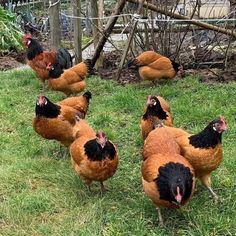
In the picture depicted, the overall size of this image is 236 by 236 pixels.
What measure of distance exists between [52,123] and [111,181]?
113 cm

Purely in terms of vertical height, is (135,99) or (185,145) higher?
(185,145)

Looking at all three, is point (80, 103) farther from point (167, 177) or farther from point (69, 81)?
point (167, 177)

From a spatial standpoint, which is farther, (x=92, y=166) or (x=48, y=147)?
(x=48, y=147)

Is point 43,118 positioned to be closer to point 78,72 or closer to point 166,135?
point 166,135

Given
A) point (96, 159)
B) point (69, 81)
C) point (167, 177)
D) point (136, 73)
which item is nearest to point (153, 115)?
point (96, 159)

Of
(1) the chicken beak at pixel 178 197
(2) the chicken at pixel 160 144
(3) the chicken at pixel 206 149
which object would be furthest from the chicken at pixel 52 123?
(1) the chicken beak at pixel 178 197

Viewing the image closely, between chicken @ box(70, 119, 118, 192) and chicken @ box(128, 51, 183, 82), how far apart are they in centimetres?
353

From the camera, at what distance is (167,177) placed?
396cm

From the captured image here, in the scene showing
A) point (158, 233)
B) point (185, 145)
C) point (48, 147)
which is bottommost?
point (48, 147)

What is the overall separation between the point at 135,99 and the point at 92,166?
293 cm

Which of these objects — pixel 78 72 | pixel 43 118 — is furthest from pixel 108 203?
pixel 78 72

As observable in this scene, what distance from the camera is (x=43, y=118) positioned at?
5.78 m

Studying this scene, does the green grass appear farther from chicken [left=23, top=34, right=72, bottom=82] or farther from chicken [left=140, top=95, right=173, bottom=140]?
chicken [left=23, top=34, right=72, bottom=82]

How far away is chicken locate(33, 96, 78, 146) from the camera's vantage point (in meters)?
5.72
